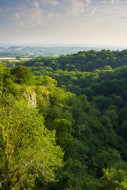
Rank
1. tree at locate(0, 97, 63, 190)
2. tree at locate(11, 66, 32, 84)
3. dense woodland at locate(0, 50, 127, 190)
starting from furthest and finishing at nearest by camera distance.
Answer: tree at locate(11, 66, 32, 84)
dense woodland at locate(0, 50, 127, 190)
tree at locate(0, 97, 63, 190)

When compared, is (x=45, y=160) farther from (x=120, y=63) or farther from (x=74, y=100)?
(x=120, y=63)

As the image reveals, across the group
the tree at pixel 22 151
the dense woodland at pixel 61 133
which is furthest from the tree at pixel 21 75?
the tree at pixel 22 151

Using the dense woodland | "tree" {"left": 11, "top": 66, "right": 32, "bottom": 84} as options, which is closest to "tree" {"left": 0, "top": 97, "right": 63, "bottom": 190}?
the dense woodland

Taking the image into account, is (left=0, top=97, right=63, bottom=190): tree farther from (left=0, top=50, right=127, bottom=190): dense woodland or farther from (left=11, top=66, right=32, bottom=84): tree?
(left=11, top=66, right=32, bottom=84): tree

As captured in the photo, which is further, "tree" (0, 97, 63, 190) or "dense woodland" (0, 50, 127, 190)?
"dense woodland" (0, 50, 127, 190)

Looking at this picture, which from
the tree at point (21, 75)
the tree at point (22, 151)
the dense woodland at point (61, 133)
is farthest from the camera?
the tree at point (21, 75)

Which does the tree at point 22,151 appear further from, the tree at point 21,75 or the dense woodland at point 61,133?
the tree at point 21,75

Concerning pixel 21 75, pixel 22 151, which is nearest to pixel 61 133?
pixel 22 151

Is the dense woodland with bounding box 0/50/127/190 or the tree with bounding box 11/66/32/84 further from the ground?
the tree with bounding box 11/66/32/84

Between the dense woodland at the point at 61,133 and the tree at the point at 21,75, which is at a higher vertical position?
the tree at the point at 21,75

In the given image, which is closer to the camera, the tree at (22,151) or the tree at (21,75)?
the tree at (22,151)

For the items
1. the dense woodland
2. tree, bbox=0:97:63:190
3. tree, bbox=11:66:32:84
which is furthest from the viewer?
tree, bbox=11:66:32:84
